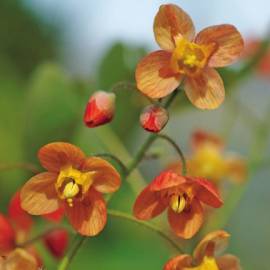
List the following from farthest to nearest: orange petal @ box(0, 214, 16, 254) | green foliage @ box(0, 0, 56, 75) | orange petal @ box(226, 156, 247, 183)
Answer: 1. green foliage @ box(0, 0, 56, 75)
2. orange petal @ box(226, 156, 247, 183)
3. orange petal @ box(0, 214, 16, 254)

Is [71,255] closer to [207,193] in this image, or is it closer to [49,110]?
[207,193]

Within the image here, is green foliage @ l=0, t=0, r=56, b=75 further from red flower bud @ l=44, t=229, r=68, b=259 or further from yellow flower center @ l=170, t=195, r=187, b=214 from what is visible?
yellow flower center @ l=170, t=195, r=187, b=214

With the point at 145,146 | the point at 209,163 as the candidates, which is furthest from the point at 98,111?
the point at 209,163

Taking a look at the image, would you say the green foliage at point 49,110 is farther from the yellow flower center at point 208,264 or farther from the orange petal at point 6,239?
the yellow flower center at point 208,264

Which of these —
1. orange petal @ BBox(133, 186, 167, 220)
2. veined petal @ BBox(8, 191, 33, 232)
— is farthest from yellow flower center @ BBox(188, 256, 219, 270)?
veined petal @ BBox(8, 191, 33, 232)

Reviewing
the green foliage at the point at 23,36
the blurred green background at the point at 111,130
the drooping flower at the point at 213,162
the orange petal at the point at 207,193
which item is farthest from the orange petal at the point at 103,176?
the green foliage at the point at 23,36

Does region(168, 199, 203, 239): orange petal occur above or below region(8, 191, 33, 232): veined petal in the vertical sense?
above

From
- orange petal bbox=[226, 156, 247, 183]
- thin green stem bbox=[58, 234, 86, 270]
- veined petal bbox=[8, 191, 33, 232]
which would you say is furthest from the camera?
orange petal bbox=[226, 156, 247, 183]

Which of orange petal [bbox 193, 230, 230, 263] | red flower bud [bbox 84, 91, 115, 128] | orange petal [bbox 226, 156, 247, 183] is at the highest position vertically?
red flower bud [bbox 84, 91, 115, 128]
